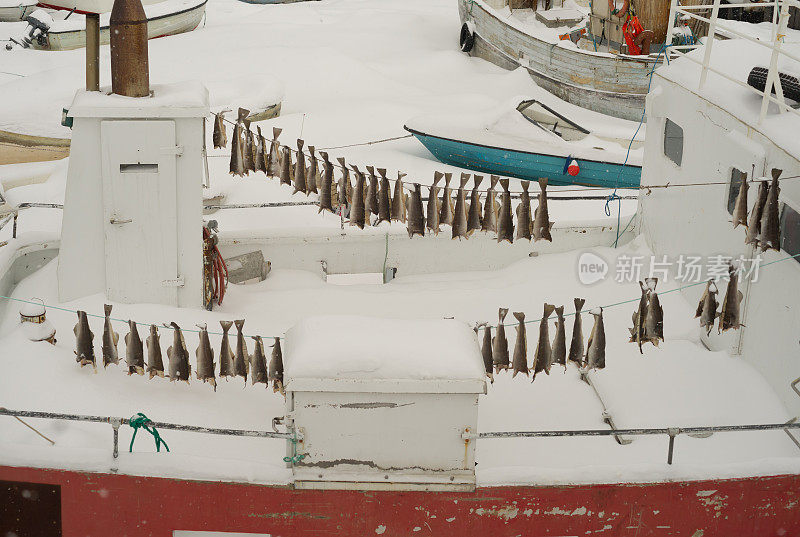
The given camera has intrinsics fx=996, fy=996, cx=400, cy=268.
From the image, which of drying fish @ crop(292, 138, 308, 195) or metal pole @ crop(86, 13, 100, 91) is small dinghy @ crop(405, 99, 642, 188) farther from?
metal pole @ crop(86, 13, 100, 91)

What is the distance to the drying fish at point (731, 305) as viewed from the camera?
684 cm

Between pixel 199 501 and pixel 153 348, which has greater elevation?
pixel 153 348

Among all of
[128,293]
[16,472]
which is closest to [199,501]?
[16,472]

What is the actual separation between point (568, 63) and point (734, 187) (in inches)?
449

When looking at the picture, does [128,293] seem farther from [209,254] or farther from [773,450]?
[773,450]

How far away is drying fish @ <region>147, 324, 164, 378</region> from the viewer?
7.04 metres

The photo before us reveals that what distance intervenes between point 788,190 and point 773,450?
5.81 ft

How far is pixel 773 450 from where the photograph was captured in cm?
671

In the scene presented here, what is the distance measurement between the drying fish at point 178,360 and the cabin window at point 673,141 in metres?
4.50

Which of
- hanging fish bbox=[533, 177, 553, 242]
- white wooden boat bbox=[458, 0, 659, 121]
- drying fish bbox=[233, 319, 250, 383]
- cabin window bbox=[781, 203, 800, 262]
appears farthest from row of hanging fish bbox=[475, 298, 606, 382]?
white wooden boat bbox=[458, 0, 659, 121]

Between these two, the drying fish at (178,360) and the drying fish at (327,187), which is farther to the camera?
the drying fish at (327,187)

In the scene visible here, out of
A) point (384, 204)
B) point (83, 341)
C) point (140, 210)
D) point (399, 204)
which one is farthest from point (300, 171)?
point (83, 341)

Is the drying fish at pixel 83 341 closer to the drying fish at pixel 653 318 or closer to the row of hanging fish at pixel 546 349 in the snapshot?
the row of hanging fish at pixel 546 349

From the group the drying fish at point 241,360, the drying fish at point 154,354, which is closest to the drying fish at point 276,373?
the drying fish at point 241,360
